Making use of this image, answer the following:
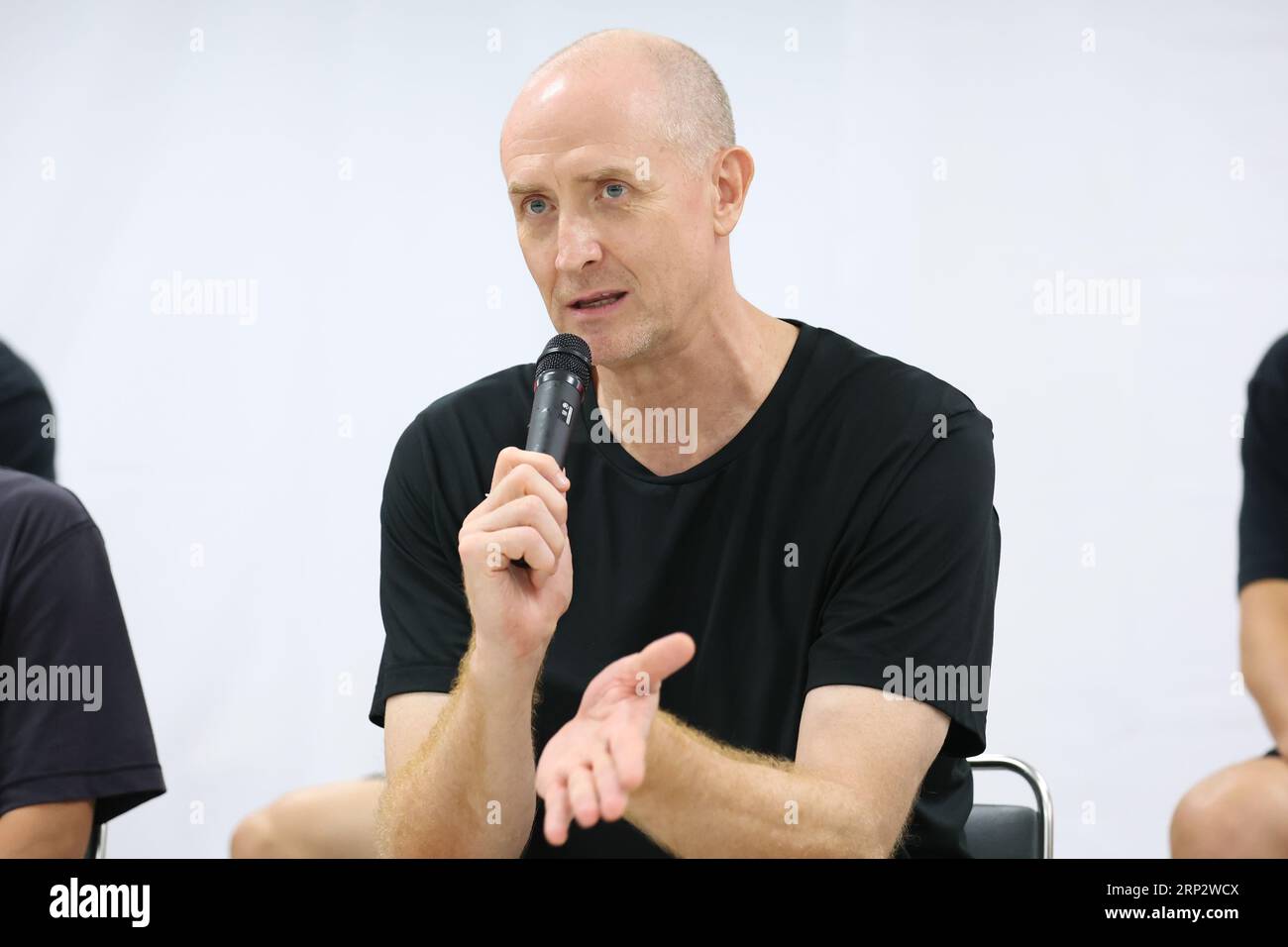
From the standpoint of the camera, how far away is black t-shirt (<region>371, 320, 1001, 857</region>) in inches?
54.1

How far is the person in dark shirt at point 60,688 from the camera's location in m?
1.32

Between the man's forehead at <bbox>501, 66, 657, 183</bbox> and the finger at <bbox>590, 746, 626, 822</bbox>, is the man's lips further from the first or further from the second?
the finger at <bbox>590, 746, 626, 822</bbox>

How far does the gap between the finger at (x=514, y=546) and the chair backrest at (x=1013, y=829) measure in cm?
72

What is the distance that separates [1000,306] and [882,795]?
4.80 feet

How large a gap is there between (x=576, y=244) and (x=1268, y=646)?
0.90 metres

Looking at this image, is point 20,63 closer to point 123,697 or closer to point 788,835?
point 123,697

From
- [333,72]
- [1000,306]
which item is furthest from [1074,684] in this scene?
[333,72]

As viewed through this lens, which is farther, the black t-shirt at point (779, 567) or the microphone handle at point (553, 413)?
the black t-shirt at point (779, 567)

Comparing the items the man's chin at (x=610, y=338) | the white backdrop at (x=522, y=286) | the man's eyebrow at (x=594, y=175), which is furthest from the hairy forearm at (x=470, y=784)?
the white backdrop at (x=522, y=286)

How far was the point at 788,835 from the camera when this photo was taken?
1181 mm

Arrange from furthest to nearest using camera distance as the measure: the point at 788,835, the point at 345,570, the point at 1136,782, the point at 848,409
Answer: the point at 345,570
the point at 1136,782
the point at 848,409
the point at 788,835

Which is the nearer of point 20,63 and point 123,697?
point 123,697

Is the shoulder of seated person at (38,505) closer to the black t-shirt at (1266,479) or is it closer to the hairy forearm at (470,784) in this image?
the hairy forearm at (470,784)

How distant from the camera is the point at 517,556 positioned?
1.06m
